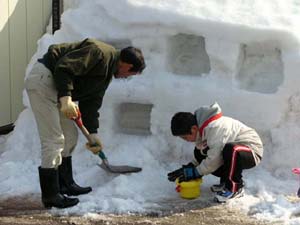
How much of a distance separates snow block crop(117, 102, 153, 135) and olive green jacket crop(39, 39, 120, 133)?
3.26 ft

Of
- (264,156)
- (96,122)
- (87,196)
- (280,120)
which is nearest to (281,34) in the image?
(280,120)

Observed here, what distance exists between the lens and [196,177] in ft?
14.1

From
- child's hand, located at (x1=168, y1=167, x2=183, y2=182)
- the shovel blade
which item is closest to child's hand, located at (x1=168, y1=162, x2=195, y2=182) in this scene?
child's hand, located at (x1=168, y1=167, x2=183, y2=182)

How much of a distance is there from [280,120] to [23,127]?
2.17 meters

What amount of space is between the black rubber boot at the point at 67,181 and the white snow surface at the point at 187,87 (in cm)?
12

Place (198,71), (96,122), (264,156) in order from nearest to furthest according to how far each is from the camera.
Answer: (96,122) → (264,156) → (198,71)

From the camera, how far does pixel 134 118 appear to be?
5.28 metres

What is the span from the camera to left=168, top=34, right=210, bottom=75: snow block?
517cm

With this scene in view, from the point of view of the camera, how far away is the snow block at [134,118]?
5203 mm

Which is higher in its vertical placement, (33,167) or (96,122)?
(96,122)

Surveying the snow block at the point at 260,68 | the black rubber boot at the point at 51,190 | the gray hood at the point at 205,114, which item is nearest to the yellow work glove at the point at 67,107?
the black rubber boot at the point at 51,190

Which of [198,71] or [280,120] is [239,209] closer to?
[280,120]

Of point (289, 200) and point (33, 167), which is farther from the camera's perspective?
point (33, 167)

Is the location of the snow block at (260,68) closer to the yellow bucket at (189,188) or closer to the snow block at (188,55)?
the snow block at (188,55)
